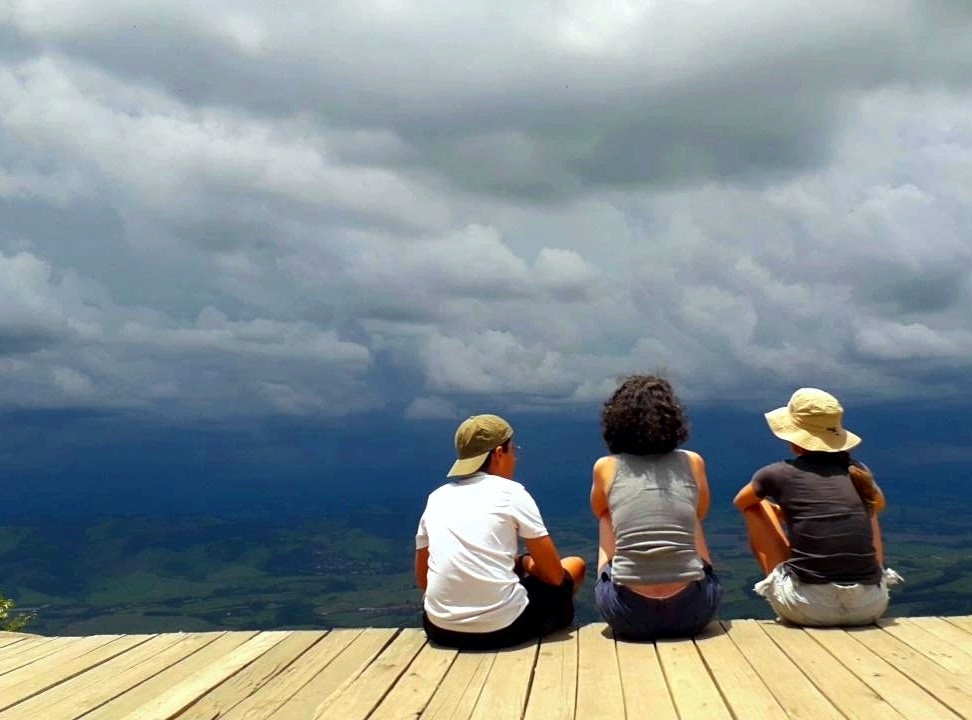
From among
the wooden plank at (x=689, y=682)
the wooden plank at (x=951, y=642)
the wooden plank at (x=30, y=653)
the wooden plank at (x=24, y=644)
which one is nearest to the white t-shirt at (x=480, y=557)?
the wooden plank at (x=689, y=682)

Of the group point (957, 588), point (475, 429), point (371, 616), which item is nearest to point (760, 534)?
point (475, 429)

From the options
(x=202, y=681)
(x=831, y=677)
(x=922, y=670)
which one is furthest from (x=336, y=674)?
(x=922, y=670)

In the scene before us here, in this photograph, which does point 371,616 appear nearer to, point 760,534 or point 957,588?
point 957,588

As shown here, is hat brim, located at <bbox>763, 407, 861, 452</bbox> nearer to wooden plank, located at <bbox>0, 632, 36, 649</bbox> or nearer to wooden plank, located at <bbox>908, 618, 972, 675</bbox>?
wooden plank, located at <bbox>908, 618, 972, 675</bbox>

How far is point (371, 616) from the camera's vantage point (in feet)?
506

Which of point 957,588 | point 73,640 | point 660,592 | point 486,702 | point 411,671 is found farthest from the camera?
point 957,588

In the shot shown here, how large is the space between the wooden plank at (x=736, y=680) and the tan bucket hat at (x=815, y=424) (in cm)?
159

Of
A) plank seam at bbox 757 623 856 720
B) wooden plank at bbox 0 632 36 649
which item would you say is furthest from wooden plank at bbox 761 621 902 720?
wooden plank at bbox 0 632 36 649

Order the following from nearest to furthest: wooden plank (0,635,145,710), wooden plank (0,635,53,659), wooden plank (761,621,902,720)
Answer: wooden plank (761,621,902,720) < wooden plank (0,635,145,710) < wooden plank (0,635,53,659)

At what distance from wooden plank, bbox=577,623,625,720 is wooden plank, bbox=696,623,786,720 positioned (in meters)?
0.32

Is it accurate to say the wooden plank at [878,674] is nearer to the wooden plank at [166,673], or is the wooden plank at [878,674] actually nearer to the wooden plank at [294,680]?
the wooden plank at [294,680]

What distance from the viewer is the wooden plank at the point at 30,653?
23.4 ft

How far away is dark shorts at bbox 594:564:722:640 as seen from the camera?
6.64 metres

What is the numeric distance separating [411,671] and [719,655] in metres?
2.07
